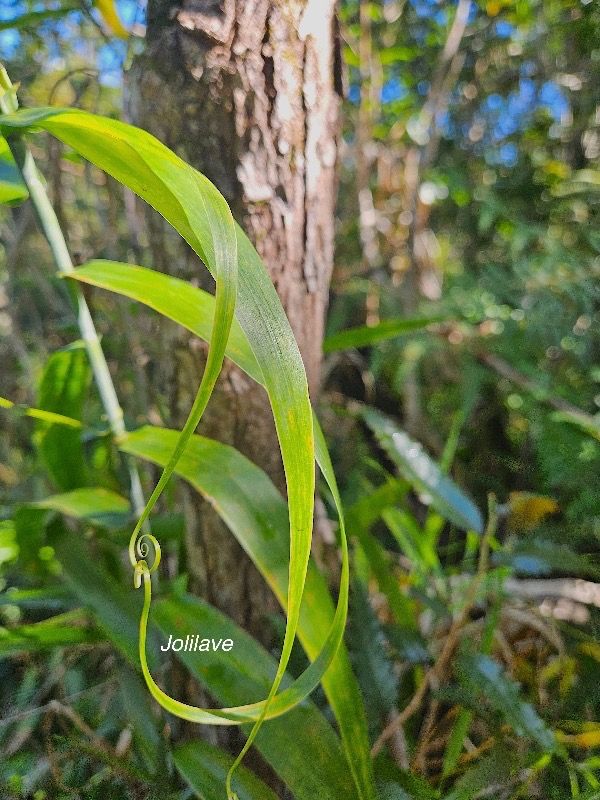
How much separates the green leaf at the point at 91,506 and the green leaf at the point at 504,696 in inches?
12.3

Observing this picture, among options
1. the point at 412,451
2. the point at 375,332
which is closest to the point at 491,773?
the point at 412,451

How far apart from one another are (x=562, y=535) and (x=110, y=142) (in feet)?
2.08

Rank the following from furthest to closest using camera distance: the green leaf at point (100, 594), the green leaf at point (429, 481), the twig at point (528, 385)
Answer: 1. the twig at point (528, 385)
2. the green leaf at point (429, 481)
3. the green leaf at point (100, 594)

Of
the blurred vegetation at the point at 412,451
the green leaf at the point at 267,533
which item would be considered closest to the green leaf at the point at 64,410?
the blurred vegetation at the point at 412,451

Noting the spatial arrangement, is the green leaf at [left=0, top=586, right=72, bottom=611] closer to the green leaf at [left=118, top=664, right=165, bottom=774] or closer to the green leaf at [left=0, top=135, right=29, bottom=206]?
the green leaf at [left=118, top=664, right=165, bottom=774]

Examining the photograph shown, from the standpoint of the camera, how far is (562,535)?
2.11ft

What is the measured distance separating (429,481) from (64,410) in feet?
1.20

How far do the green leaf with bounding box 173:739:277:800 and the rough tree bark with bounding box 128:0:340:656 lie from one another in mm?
111

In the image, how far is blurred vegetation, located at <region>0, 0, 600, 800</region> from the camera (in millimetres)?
418

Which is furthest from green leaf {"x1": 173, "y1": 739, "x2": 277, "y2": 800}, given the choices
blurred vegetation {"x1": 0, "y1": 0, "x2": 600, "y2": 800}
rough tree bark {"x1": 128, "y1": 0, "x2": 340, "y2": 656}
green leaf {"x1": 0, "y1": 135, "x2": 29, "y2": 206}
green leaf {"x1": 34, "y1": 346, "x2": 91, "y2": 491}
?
green leaf {"x1": 0, "y1": 135, "x2": 29, "y2": 206}

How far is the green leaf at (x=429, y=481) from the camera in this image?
20.9 inches

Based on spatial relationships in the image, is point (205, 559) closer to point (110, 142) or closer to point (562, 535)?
point (110, 142)

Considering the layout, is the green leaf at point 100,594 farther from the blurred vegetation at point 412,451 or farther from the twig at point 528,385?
the twig at point 528,385

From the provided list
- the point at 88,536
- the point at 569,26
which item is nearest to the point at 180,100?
the point at 88,536
